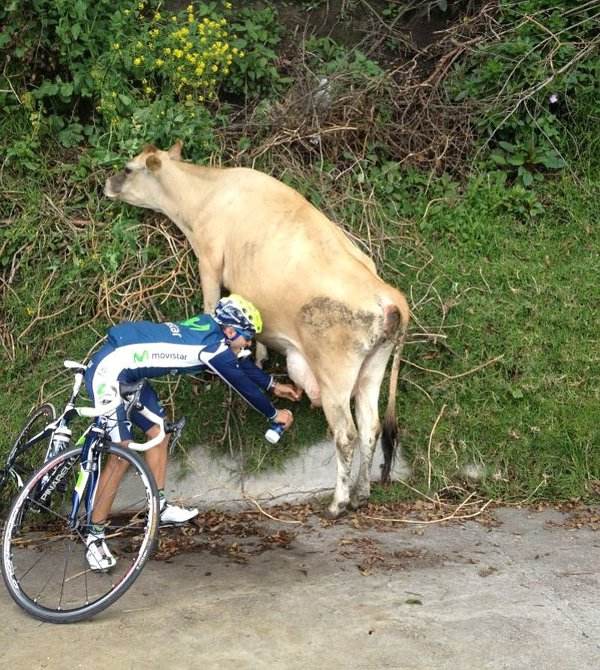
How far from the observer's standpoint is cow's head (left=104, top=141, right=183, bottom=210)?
6.47 meters

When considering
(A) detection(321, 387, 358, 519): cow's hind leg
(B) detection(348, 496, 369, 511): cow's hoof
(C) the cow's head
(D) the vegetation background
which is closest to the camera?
(A) detection(321, 387, 358, 519): cow's hind leg

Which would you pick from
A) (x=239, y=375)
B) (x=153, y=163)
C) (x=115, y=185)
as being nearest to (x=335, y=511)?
(x=239, y=375)

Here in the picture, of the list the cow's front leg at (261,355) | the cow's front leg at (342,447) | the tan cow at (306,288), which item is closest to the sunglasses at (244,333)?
the tan cow at (306,288)

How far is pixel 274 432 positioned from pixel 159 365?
0.82 metres

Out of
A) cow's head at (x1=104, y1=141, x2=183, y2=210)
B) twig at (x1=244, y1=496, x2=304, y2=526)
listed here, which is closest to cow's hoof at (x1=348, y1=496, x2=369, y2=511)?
twig at (x1=244, y1=496, x2=304, y2=526)

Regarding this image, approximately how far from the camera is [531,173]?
772 cm

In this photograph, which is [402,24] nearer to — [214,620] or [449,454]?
[449,454]

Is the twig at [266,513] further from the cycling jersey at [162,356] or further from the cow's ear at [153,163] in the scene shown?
the cow's ear at [153,163]

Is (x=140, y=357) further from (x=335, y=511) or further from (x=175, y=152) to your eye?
(x=175, y=152)

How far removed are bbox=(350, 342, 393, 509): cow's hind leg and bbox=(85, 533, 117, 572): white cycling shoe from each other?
1615 mm

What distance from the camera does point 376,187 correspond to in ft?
24.1

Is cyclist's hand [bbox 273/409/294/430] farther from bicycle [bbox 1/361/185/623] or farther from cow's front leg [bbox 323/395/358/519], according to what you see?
bicycle [bbox 1/361/185/623]

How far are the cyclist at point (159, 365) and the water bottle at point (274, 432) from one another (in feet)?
0.11

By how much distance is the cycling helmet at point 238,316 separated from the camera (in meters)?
5.23
